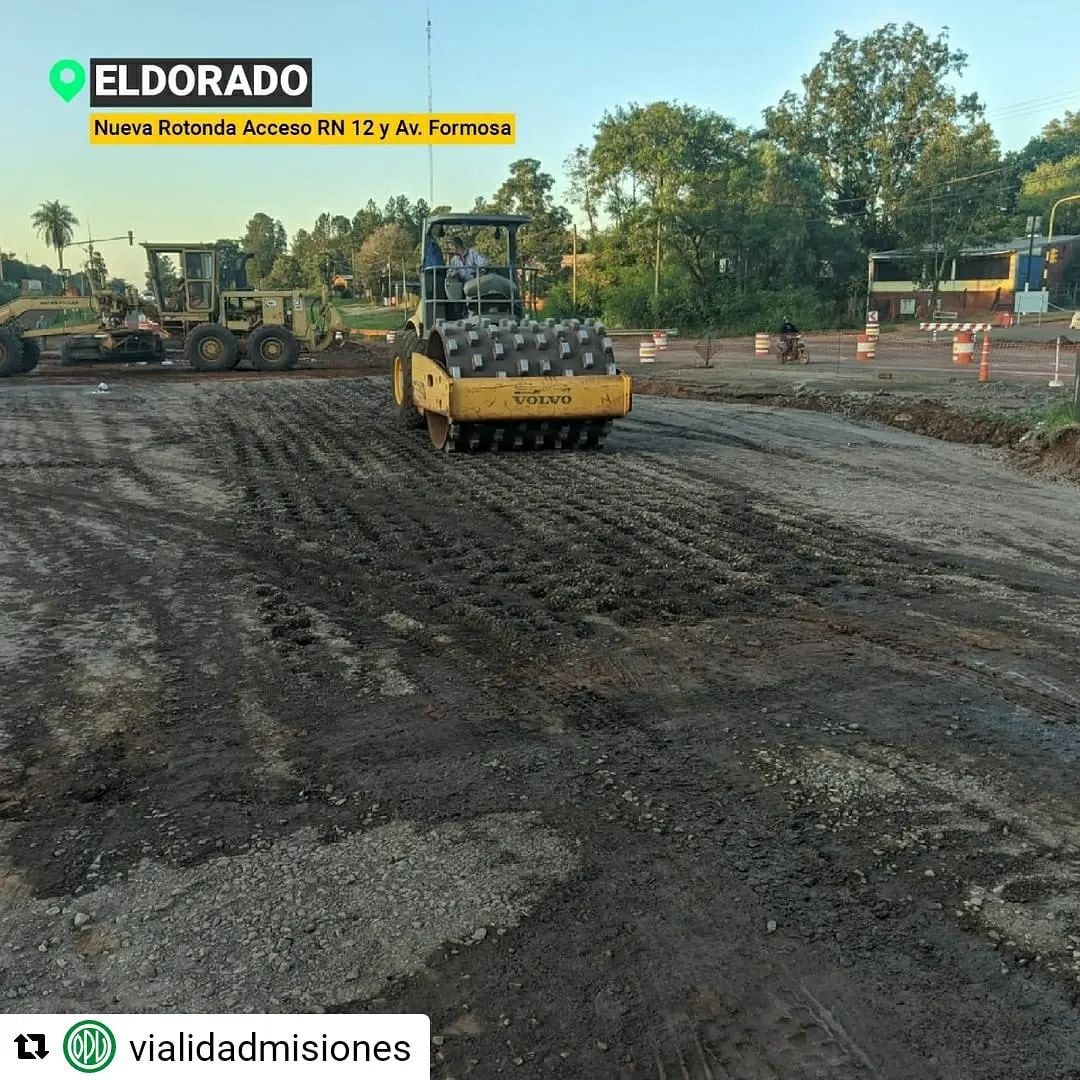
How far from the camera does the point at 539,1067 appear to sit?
7.78 ft

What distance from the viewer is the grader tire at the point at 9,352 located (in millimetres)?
25094

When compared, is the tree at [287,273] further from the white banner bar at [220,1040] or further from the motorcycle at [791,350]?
the white banner bar at [220,1040]

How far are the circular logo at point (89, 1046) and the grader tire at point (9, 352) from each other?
86.2ft

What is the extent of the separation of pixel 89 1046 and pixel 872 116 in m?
59.3

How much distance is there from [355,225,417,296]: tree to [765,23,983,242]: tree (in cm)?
2550

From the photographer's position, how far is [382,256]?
70125 millimetres

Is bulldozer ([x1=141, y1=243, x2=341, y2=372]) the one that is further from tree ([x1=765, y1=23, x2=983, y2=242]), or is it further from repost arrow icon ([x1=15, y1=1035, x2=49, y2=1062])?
tree ([x1=765, y1=23, x2=983, y2=242])

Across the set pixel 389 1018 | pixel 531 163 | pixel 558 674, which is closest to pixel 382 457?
pixel 558 674

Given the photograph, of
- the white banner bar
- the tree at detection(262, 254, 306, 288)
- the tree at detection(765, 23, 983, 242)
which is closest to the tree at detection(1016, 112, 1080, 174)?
the tree at detection(765, 23, 983, 242)

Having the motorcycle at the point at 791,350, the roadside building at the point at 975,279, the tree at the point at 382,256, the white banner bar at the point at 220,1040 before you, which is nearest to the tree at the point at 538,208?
the tree at the point at 382,256

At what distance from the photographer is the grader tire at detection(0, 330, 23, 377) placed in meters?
25.1

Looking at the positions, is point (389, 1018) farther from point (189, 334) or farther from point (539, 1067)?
point (189, 334)

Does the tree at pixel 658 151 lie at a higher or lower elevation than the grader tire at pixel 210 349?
higher

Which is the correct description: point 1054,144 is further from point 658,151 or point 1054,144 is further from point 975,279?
point 658,151
